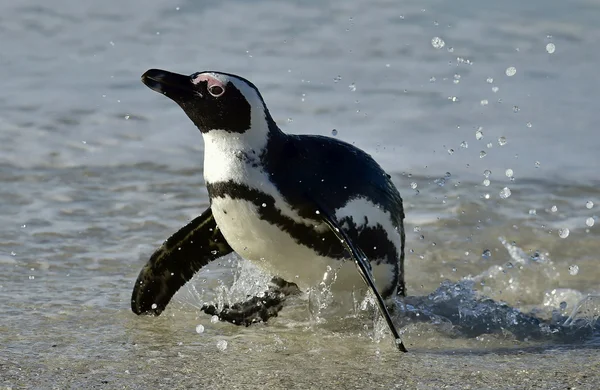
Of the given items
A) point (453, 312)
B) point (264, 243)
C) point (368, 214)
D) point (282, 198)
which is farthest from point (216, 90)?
point (453, 312)

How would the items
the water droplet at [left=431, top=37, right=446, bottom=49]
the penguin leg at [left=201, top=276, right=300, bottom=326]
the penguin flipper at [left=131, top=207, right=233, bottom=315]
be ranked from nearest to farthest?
the penguin leg at [left=201, top=276, right=300, bottom=326] < the penguin flipper at [left=131, top=207, right=233, bottom=315] < the water droplet at [left=431, top=37, right=446, bottom=49]

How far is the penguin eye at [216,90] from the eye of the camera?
3.66 meters

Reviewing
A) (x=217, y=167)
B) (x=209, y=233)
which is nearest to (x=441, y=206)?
(x=209, y=233)

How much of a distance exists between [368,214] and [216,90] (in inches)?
25.2

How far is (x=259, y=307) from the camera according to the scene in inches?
157

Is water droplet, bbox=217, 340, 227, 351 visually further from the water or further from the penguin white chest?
the penguin white chest

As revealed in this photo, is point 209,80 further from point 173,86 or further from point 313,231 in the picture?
point 313,231

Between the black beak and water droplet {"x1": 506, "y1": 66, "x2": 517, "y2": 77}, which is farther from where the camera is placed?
water droplet {"x1": 506, "y1": 66, "x2": 517, "y2": 77}

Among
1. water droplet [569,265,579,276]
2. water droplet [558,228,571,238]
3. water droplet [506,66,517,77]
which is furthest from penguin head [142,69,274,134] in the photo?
water droplet [506,66,517,77]

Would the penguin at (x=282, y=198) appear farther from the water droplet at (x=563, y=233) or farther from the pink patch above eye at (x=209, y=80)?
the water droplet at (x=563, y=233)

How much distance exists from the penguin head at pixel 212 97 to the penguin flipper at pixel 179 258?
46 centimetres

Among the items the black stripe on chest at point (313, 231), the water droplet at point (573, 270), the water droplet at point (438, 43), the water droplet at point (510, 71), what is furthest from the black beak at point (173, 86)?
the water droplet at point (438, 43)

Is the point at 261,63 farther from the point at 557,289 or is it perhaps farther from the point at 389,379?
the point at 389,379

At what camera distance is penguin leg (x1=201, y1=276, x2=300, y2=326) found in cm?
396
